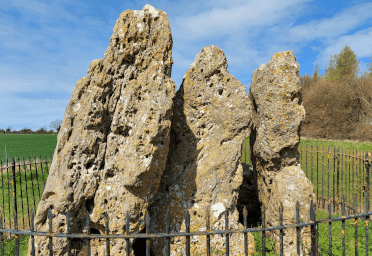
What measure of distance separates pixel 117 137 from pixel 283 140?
3252 millimetres

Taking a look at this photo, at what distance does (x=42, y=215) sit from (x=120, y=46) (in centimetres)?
304

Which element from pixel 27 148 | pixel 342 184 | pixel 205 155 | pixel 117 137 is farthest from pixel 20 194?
pixel 27 148

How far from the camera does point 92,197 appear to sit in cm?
424

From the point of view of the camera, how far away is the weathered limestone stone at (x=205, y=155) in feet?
15.9

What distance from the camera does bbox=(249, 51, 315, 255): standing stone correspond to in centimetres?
519

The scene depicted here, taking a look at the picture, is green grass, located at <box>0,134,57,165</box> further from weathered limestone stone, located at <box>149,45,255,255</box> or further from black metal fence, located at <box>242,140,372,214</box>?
black metal fence, located at <box>242,140,372,214</box>

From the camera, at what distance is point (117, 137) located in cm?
436

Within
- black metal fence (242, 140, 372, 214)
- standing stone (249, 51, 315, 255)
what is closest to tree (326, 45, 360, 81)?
black metal fence (242, 140, 372, 214)

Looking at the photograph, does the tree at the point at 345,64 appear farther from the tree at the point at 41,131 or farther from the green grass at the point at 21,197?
the tree at the point at 41,131

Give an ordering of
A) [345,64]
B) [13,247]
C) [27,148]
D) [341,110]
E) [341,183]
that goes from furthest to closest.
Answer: [345,64], [27,148], [341,110], [341,183], [13,247]

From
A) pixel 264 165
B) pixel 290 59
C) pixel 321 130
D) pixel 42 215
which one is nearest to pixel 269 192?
pixel 264 165

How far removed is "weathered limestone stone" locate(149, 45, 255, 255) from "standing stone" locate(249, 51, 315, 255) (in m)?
0.60

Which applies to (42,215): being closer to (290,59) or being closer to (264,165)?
(264,165)

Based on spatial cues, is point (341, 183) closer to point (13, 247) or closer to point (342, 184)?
point (342, 184)
